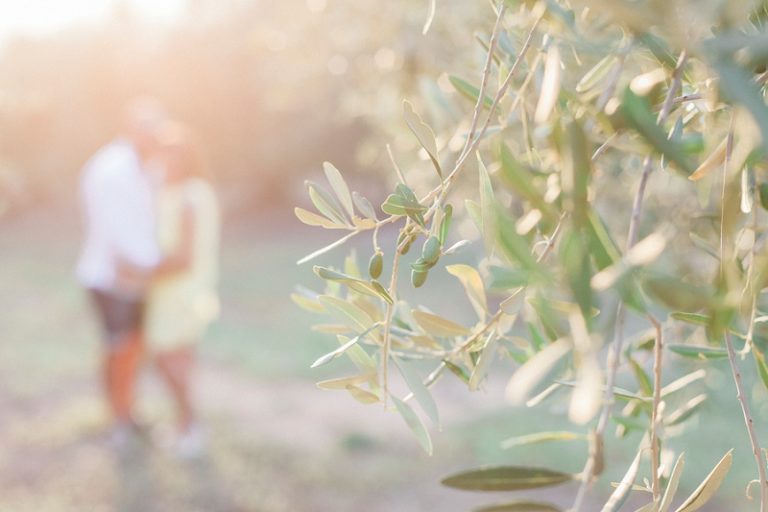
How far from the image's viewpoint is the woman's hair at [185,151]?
390 cm

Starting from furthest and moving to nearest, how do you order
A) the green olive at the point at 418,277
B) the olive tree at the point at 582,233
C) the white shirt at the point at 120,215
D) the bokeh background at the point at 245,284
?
1. the white shirt at the point at 120,215
2. the bokeh background at the point at 245,284
3. the green olive at the point at 418,277
4. the olive tree at the point at 582,233

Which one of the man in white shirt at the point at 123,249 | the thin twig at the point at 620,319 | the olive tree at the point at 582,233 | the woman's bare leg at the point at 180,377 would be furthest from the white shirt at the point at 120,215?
the thin twig at the point at 620,319

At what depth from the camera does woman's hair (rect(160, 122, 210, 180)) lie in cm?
390

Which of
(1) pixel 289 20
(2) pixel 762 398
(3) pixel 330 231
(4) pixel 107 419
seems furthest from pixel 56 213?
(2) pixel 762 398

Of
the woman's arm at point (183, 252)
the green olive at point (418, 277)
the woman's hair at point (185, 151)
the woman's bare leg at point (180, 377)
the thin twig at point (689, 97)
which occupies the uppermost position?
the woman's hair at point (185, 151)

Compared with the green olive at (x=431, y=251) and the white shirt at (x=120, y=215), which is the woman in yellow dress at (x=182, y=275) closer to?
the white shirt at (x=120, y=215)

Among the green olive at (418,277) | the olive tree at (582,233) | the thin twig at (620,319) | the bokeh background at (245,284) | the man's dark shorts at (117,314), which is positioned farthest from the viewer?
the man's dark shorts at (117,314)

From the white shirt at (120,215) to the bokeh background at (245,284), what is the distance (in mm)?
390

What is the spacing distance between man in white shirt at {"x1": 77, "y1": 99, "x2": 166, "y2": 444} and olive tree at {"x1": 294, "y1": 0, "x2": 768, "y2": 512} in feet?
10.2

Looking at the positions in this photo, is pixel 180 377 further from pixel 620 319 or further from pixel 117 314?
pixel 620 319

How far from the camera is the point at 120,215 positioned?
3.83 m

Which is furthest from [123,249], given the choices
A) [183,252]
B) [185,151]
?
[185,151]

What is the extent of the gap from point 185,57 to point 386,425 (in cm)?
838

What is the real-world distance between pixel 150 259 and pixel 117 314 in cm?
35
